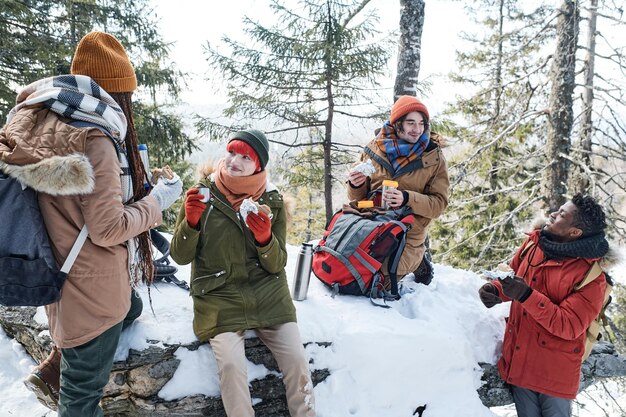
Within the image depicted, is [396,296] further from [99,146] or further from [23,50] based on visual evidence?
[23,50]

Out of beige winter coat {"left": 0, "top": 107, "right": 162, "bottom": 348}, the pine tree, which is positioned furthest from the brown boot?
the pine tree

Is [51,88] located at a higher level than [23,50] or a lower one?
lower

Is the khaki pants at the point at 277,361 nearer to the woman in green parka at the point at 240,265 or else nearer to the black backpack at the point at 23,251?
the woman in green parka at the point at 240,265

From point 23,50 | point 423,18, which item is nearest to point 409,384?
point 423,18

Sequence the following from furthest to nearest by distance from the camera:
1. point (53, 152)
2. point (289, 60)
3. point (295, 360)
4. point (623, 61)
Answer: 1. point (289, 60)
2. point (623, 61)
3. point (295, 360)
4. point (53, 152)

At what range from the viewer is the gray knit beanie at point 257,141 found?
3.09m

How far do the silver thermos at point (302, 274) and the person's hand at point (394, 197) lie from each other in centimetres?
87

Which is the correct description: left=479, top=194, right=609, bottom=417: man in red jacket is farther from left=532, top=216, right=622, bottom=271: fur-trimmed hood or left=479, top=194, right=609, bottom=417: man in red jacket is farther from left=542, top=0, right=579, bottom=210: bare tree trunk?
left=542, top=0, right=579, bottom=210: bare tree trunk

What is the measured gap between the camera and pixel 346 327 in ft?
11.7

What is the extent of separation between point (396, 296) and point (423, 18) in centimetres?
433

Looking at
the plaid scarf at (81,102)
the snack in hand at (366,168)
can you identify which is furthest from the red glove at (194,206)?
the snack in hand at (366,168)

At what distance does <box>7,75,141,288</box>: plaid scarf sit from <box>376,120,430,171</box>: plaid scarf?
8.67 feet

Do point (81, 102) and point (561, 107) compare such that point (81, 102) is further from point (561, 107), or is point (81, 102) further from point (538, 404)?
point (561, 107)

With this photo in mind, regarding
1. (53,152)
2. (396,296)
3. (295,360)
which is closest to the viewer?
(53,152)
